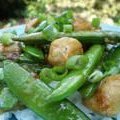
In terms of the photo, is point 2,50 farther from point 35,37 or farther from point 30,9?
point 30,9

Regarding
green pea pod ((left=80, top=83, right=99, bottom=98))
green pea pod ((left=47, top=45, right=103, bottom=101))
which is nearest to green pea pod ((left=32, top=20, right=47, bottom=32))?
green pea pod ((left=47, top=45, right=103, bottom=101))

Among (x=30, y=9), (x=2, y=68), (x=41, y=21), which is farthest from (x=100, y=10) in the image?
(x=2, y=68)

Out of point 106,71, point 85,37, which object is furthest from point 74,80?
point 85,37

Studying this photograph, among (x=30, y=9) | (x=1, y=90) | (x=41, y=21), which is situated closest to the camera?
(x=1, y=90)

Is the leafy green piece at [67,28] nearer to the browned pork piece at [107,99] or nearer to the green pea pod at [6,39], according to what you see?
the green pea pod at [6,39]

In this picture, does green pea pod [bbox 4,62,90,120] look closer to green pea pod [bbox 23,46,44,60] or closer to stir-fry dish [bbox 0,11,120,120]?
stir-fry dish [bbox 0,11,120,120]

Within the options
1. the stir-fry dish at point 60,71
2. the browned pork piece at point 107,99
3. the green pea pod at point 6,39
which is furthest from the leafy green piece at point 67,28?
the browned pork piece at point 107,99
